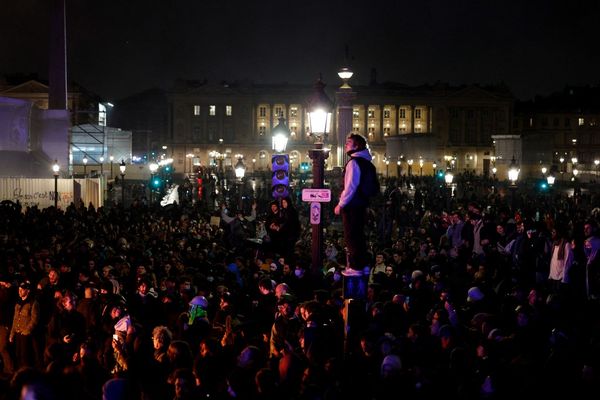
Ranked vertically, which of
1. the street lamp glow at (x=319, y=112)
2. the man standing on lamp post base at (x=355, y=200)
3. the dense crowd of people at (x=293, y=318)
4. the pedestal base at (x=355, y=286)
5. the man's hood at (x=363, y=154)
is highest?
the street lamp glow at (x=319, y=112)

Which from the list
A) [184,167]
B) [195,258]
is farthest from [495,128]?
[195,258]

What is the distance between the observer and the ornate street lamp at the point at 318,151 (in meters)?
11.1

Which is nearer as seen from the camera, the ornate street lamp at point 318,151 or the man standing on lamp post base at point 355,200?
the man standing on lamp post base at point 355,200

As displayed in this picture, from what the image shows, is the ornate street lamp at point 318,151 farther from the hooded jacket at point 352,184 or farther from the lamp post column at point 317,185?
the hooded jacket at point 352,184

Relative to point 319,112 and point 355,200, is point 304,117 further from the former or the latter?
point 355,200

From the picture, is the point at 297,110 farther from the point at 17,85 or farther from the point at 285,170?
the point at 285,170

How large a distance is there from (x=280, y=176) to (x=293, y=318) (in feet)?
27.9

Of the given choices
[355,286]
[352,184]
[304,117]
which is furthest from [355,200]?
[304,117]

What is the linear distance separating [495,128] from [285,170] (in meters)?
107

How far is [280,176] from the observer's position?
55.0ft

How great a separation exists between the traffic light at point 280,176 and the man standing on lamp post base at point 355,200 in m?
8.12

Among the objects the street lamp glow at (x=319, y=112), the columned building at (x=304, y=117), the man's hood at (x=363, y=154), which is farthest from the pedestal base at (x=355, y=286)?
the columned building at (x=304, y=117)

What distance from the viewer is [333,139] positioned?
10981 cm

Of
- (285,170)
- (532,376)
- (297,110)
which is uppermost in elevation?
(297,110)
